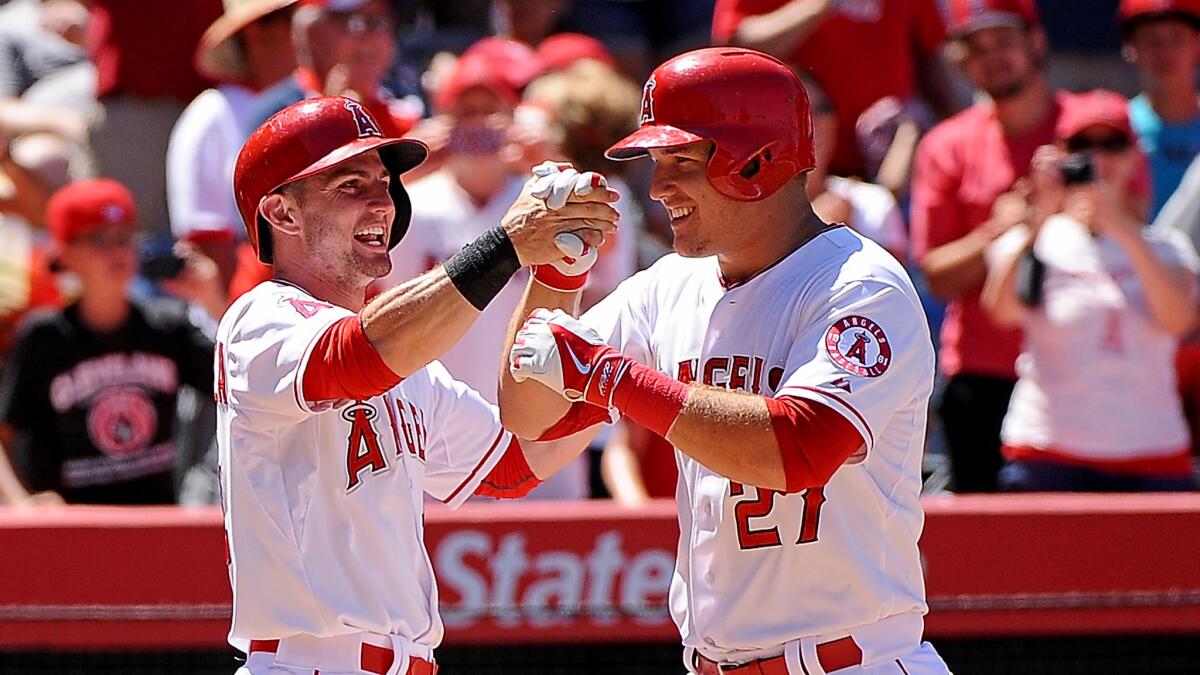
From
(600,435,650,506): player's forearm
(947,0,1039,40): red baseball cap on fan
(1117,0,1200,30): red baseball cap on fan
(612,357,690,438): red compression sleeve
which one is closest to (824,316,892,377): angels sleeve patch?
(612,357,690,438): red compression sleeve

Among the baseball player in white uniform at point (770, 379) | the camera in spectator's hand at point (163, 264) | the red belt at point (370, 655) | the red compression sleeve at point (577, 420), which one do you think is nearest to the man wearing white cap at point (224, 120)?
the camera in spectator's hand at point (163, 264)

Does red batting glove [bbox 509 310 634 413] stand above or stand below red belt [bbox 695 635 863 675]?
above

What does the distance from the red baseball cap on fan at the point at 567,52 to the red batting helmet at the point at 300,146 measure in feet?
11.0

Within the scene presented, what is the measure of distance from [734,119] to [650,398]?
58 centimetres

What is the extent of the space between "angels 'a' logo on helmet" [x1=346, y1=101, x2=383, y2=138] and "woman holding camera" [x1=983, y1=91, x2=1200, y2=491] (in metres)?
2.86

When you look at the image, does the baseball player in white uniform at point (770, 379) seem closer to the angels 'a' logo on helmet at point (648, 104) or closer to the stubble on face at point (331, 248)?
the angels 'a' logo on helmet at point (648, 104)

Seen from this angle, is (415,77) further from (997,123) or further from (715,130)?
(715,130)

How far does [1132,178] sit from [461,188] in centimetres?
229

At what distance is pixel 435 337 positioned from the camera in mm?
3248

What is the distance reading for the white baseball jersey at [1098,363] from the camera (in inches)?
227

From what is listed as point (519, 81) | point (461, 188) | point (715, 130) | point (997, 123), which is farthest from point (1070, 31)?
point (715, 130)

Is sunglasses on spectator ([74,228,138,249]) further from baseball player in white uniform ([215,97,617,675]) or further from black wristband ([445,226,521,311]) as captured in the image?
black wristband ([445,226,521,311])

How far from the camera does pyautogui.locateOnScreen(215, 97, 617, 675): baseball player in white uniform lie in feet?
10.7

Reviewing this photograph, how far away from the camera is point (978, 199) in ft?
20.8
